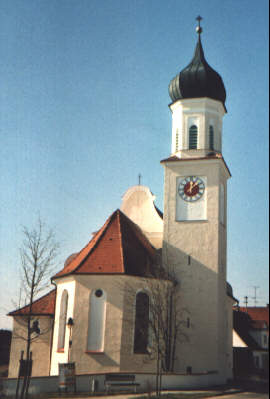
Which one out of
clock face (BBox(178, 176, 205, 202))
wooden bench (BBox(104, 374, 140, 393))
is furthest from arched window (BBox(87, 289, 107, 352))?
clock face (BBox(178, 176, 205, 202))

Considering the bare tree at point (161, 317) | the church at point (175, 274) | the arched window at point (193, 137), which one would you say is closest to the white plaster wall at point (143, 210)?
the church at point (175, 274)

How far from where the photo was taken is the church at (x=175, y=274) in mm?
24438

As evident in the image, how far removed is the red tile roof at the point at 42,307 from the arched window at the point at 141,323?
20.2 ft

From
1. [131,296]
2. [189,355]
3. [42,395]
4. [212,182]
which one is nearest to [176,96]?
[212,182]

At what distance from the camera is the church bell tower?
26500 millimetres

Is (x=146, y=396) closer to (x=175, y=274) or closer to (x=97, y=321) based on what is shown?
(x=97, y=321)

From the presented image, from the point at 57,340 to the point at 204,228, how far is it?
10095 mm

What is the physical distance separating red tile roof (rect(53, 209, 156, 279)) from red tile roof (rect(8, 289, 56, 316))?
288 centimetres

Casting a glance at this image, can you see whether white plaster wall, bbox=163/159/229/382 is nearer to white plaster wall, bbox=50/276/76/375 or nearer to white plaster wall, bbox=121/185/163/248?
white plaster wall, bbox=121/185/163/248

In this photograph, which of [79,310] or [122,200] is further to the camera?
[122,200]

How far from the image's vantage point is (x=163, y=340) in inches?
988

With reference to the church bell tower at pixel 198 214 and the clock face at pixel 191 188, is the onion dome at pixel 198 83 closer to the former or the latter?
the church bell tower at pixel 198 214

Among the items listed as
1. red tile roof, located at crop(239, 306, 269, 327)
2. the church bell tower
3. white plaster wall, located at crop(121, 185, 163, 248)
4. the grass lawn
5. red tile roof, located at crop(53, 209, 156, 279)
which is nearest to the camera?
red tile roof, located at crop(239, 306, 269, 327)

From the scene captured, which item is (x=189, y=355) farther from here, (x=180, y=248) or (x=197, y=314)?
(x=180, y=248)
